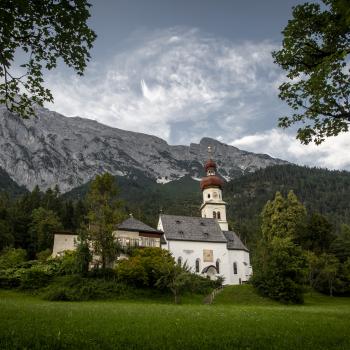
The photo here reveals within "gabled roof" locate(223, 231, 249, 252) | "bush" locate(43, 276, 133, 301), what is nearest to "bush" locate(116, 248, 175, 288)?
"bush" locate(43, 276, 133, 301)

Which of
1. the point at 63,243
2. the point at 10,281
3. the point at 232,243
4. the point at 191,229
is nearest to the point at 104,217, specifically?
the point at 10,281

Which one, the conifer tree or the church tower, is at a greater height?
the church tower

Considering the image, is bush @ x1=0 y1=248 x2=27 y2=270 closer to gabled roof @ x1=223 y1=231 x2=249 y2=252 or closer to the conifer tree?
the conifer tree

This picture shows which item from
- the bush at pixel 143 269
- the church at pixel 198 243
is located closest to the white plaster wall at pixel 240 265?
the church at pixel 198 243

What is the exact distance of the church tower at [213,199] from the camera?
72250mm

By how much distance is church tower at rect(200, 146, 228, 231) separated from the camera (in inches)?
2844

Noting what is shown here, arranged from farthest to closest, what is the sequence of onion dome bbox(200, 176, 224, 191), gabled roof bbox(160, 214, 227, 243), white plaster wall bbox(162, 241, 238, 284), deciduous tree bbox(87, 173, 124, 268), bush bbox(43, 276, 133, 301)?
onion dome bbox(200, 176, 224, 191)
gabled roof bbox(160, 214, 227, 243)
white plaster wall bbox(162, 241, 238, 284)
deciduous tree bbox(87, 173, 124, 268)
bush bbox(43, 276, 133, 301)

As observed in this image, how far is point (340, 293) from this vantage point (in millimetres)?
53750

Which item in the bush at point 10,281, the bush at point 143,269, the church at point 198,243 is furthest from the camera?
the church at point 198,243

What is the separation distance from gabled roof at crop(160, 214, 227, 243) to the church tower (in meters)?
4.85

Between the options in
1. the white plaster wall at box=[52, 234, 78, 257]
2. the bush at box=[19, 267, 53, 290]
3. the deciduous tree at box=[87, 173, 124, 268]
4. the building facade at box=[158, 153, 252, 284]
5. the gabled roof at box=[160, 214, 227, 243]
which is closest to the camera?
the bush at box=[19, 267, 53, 290]

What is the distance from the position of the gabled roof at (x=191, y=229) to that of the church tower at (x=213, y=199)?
485cm

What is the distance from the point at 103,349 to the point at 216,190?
217 ft

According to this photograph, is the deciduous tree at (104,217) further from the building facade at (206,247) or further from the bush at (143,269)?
the building facade at (206,247)
